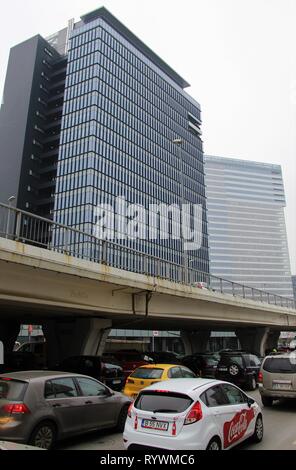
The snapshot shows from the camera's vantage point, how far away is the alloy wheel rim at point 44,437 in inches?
292

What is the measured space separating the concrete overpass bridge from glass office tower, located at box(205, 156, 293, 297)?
120m

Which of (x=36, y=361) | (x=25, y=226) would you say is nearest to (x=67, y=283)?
(x=25, y=226)

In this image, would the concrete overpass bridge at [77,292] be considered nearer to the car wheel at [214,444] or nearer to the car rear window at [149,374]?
the car rear window at [149,374]

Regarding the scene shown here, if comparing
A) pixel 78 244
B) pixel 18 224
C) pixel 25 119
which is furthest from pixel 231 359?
pixel 25 119

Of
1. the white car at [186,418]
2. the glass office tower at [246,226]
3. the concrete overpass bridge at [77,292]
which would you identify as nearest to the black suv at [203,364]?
the concrete overpass bridge at [77,292]

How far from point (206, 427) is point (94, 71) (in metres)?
93.4

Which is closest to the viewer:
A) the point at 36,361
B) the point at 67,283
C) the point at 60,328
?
the point at 67,283

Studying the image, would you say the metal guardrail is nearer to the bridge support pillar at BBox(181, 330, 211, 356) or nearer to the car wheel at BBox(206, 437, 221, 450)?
the car wheel at BBox(206, 437, 221, 450)

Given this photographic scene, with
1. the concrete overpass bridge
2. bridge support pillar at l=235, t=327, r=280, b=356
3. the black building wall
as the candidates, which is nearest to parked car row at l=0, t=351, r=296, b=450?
the concrete overpass bridge

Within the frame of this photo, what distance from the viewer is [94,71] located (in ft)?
297

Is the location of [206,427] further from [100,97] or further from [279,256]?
[279,256]

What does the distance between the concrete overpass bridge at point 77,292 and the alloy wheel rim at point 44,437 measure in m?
5.45

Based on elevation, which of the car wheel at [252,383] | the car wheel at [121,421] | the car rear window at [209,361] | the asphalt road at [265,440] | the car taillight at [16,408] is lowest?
the asphalt road at [265,440]

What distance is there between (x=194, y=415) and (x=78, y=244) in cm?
937
